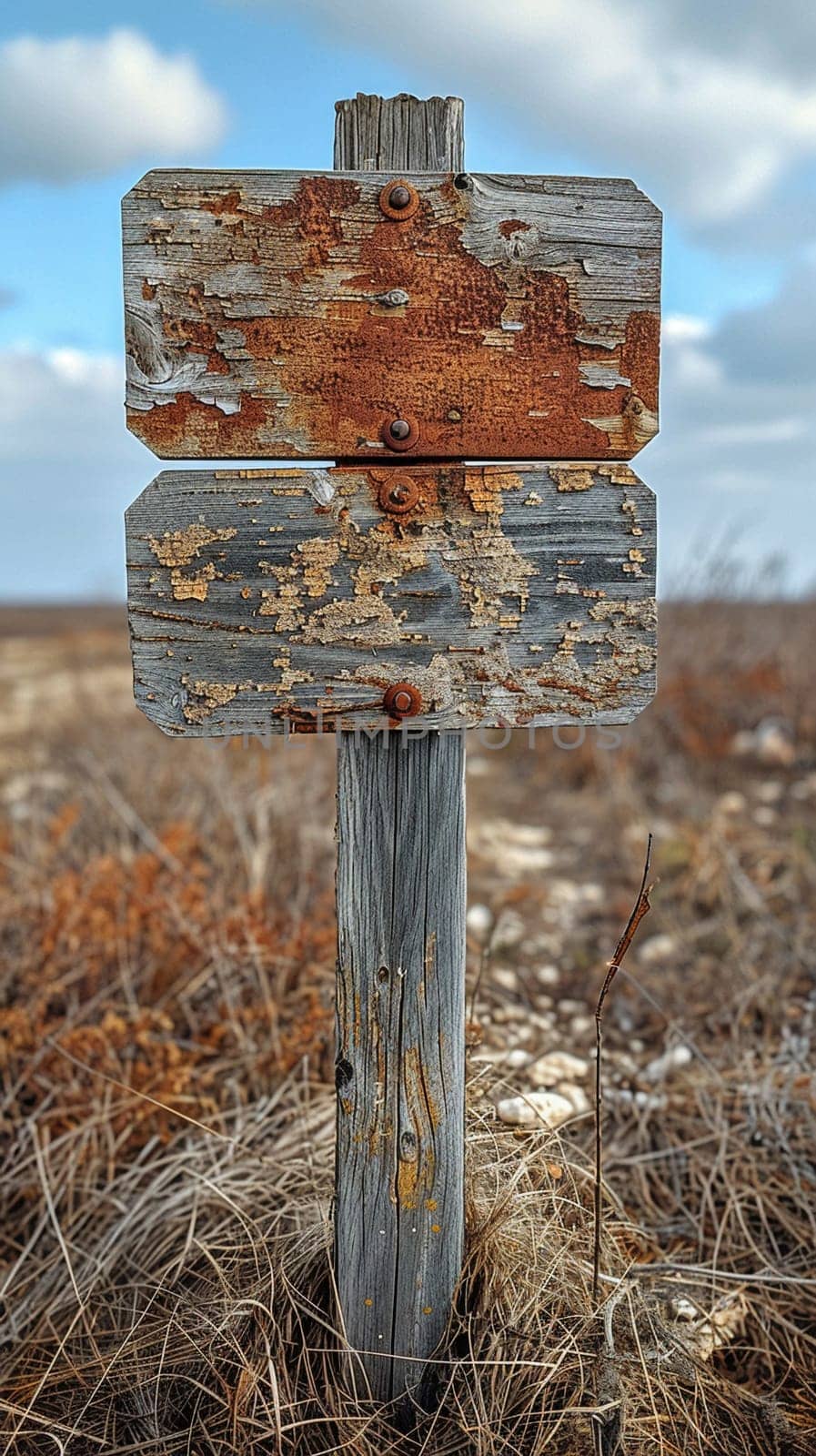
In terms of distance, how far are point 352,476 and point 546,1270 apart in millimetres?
1503

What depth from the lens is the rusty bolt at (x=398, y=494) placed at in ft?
5.67

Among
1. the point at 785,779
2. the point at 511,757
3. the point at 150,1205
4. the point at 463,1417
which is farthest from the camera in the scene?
the point at 511,757

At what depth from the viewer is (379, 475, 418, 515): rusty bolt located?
173cm

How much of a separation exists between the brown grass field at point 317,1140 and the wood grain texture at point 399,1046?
0.10 m

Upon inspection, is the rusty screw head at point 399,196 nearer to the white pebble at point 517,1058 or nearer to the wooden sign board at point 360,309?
the wooden sign board at point 360,309

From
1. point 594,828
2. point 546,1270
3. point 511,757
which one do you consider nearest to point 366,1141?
point 546,1270

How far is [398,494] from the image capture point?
1.73m

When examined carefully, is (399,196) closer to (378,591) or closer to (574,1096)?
(378,591)

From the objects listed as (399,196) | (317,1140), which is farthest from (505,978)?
(399,196)

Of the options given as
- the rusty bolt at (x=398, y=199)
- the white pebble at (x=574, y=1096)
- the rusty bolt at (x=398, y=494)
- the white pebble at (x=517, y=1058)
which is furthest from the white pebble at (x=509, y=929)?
the rusty bolt at (x=398, y=199)

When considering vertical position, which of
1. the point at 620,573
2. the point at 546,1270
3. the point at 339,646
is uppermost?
the point at 620,573

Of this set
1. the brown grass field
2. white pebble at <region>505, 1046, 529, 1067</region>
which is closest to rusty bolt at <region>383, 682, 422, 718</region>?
the brown grass field

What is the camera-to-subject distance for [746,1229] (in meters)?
2.62

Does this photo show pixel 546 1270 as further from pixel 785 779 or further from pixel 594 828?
pixel 785 779
